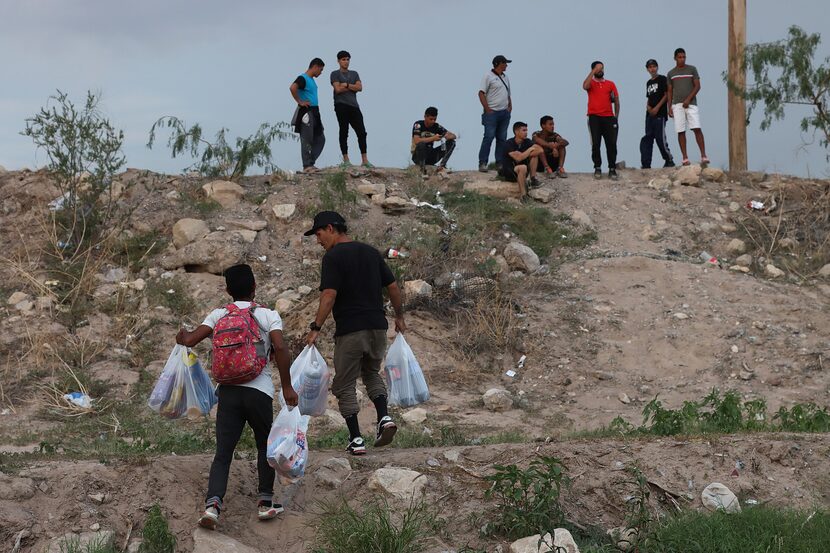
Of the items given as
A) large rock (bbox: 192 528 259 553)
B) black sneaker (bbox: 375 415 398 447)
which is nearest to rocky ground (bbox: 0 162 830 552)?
black sneaker (bbox: 375 415 398 447)

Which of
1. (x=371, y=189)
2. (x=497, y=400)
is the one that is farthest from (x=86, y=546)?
(x=371, y=189)

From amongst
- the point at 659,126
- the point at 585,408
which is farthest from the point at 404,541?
the point at 659,126

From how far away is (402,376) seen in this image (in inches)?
288

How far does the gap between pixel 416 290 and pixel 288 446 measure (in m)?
6.76

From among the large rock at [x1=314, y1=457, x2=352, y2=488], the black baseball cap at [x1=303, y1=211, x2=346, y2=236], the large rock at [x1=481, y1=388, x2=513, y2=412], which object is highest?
the black baseball cap at [x1=303, y1=211, x2=346, y2=236]

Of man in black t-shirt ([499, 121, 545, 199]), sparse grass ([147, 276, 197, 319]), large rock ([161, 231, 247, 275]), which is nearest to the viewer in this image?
sparse grass ([147, 276, 197, 319])

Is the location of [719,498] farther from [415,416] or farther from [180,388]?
[415,416]

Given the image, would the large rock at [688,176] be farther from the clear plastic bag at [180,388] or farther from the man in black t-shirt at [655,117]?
the clear plastic bag at [180,388]

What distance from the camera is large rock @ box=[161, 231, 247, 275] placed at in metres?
13.3

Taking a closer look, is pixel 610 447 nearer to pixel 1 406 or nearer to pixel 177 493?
pixel 177 493

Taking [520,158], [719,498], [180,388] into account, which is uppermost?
[520,158]

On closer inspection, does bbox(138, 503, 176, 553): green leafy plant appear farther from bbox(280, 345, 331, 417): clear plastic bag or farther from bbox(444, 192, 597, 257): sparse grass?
bbox(444, 192, 597, 257): sparse grass

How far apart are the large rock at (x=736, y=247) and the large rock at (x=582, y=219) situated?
1.93m

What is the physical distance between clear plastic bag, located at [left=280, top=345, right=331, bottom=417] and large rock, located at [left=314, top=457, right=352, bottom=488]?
0.41 m
